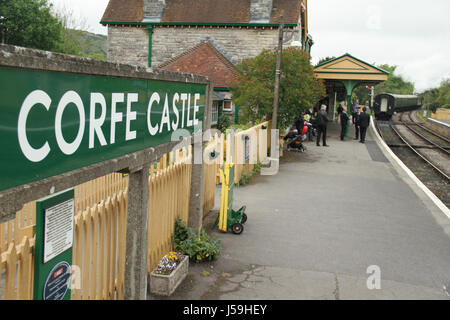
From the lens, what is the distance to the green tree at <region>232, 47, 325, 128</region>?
17.8 m

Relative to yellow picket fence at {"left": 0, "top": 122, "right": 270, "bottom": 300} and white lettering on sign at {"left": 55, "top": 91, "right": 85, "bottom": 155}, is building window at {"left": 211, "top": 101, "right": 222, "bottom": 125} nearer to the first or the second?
yellow picket fence at {"left": 0, "top": 122, "right": 270, "bottom": 300}

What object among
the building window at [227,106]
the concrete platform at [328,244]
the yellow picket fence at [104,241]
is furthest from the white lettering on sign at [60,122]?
the building window at [227,106]

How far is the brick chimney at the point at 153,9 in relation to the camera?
30.6 meters

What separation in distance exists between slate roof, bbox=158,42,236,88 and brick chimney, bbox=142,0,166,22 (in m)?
3.95

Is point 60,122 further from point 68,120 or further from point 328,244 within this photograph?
point 328,244

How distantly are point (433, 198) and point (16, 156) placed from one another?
10.5 meters

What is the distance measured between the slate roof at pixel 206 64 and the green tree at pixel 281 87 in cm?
721

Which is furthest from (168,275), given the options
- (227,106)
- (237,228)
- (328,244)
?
(227,106)

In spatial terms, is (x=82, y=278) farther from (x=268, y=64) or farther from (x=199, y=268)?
(x=268, y=64)

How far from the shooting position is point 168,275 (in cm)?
512

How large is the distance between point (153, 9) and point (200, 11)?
3234mm

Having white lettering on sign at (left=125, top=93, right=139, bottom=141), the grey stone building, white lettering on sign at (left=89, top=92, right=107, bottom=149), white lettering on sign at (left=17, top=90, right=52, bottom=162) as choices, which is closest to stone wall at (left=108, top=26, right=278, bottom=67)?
the grey stone building
